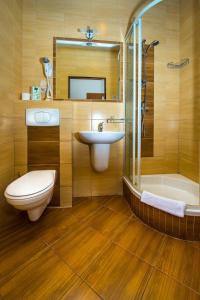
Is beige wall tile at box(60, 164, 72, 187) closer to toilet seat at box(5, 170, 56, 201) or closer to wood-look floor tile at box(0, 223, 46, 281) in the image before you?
toilet seat at box(5, 170, 56, 201)

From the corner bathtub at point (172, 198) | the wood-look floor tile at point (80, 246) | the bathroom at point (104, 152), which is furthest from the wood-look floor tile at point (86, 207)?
the corner bathtub at point (172, 198)

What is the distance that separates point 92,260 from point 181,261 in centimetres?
63

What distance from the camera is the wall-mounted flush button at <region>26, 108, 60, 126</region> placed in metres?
1.98

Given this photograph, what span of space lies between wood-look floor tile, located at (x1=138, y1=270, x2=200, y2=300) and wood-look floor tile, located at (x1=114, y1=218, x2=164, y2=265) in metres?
0.16

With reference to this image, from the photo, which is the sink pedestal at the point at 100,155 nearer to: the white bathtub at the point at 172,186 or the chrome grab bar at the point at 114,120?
the chrome grab bar at the point at 114,120

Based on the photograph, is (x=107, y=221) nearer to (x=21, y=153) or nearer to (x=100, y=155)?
(x=100, y=155)

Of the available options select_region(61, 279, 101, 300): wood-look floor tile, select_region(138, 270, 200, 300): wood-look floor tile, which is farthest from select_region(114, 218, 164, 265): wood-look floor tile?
select_region(61, 279, 101, 300): wood-look floor tile

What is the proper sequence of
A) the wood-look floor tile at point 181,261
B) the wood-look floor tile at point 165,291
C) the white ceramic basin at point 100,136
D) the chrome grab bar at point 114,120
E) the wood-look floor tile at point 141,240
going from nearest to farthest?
1. the wood-look floor tile at point 165,291
2. the wood-look floor tile at point 181,261
3. the wood-look floor tile at point 141,240
4. the white ceramic basin at point 100,136
5. the chrome grab bar at point 114,120

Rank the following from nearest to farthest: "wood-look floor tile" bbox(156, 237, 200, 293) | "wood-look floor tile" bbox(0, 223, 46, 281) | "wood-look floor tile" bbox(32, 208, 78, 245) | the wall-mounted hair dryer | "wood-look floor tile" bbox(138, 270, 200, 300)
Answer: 1. "wood-look floor tile" bbox(138, 270, 200, 300)
2. "wood-look floor tile" bbox(156, 237, 200, 293)
3. "wood-look floor tile" bbox(0, 223, 46, 281)
4. "wood-look floor tile" bbox(32, 208, 78, 245)
5. the wall-mounted hair dryer

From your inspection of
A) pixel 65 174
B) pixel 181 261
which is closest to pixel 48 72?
pixel 65 174

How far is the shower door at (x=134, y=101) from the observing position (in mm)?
2079

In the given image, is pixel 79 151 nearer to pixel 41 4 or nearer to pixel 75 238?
pixel 75 238

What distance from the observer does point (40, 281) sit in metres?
1.10

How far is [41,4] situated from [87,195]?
8.14 ft
